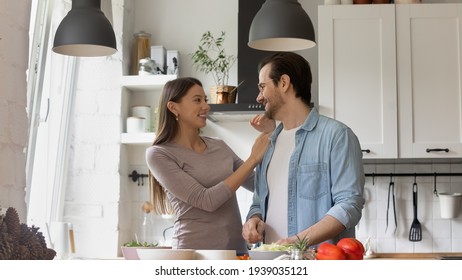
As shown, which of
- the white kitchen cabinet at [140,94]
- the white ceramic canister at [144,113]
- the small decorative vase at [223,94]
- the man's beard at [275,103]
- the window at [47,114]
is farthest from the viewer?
the white ceramic canister at [144,113]

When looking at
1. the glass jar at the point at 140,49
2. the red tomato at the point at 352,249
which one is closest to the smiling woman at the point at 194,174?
the red tomato at the point at 352,249

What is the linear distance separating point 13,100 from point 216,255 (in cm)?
78

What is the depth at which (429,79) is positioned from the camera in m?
4.40

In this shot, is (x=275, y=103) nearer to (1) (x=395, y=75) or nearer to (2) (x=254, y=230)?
(2) (x=254, y=230)

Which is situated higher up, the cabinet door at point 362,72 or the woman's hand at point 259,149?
the cabinet door at point 362,72

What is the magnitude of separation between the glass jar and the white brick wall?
2.49 m

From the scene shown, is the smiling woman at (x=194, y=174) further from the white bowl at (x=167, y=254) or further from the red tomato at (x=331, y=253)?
the red tomato at (x=331, y=253)

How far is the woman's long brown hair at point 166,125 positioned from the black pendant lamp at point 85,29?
30 centimetres

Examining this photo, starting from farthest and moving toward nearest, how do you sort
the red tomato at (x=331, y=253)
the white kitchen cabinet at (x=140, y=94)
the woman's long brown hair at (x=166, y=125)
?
→ the white kitchen cabinet at (x=140, y=94), the woman's long brown hair at (x=166, y=125), the red tomato at (x=331, y=253)

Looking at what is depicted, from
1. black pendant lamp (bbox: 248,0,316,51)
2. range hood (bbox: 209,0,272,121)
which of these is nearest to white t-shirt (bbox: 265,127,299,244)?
black pendant lamp (bbox: 248,0,316,51)

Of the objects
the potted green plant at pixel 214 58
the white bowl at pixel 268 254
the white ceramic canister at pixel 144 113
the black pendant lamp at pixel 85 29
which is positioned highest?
the potted green plant at pixel 214 58

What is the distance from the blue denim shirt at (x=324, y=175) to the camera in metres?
2.35
